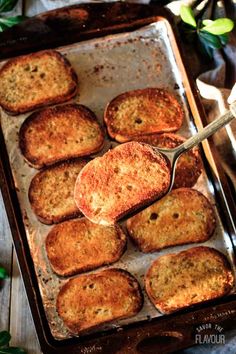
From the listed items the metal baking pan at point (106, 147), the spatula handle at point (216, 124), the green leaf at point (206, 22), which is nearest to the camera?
the spatula handle at point (216, 124)

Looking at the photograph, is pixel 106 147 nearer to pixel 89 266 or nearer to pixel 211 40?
pixel 89 266

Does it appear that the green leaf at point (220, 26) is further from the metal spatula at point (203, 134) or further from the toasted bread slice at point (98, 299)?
the toasted bread slice at point (98, 299)

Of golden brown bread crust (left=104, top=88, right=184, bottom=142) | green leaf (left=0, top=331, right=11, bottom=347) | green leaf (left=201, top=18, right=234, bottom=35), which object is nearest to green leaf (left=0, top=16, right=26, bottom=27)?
golden brown bread crust (left=104, top=88, right=184, bottom=142)

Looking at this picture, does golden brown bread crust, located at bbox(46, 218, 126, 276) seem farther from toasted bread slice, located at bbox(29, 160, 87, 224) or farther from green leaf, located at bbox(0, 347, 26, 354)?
green leaf, located at bbox(0, 347, 26, 354)

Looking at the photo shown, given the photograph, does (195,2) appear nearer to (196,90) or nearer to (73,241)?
(196,90)

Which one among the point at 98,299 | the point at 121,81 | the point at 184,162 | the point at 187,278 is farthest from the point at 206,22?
the point at 98,299

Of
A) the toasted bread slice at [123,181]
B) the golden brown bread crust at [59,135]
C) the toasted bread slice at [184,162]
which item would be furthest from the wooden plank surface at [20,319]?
the toasted bread slice at [184,162]
